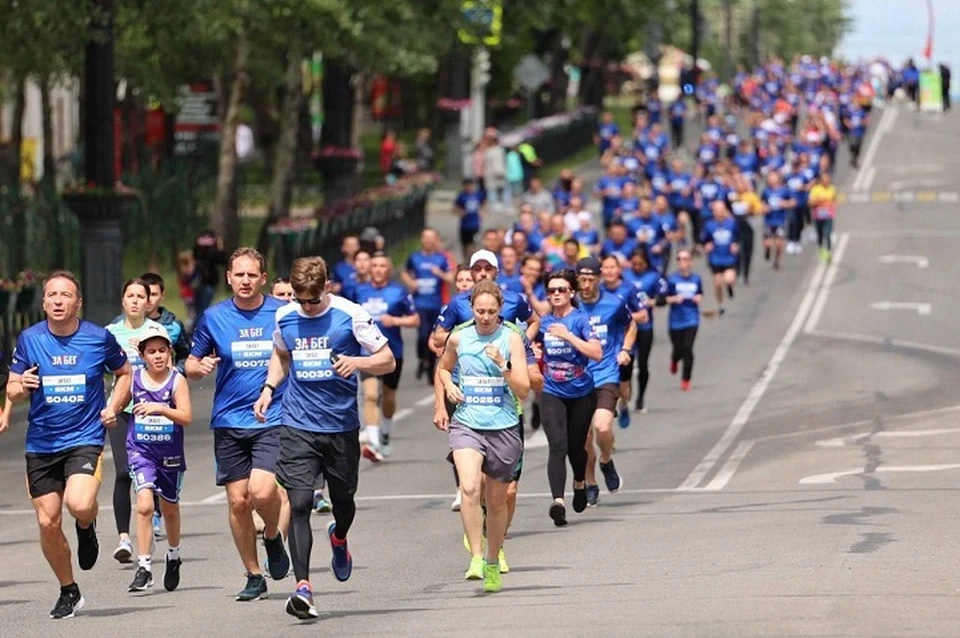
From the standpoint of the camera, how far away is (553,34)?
233 feet

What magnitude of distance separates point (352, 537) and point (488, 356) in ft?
11.3

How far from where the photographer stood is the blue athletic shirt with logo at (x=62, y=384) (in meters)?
12.3

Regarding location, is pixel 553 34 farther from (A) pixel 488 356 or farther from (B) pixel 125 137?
(A) pixel 488 356

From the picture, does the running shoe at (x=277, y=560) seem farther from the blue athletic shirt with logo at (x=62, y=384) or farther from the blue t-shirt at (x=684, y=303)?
the blue t-shirt at (x=684, y=303)

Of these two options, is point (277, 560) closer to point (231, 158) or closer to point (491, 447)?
point (491, 447)

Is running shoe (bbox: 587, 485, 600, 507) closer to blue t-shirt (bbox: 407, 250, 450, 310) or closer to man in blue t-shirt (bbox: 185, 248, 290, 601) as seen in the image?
man in blue t-shirt (bbox: 185, 248, 290, 601)

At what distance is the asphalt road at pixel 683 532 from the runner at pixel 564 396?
0.40 metres

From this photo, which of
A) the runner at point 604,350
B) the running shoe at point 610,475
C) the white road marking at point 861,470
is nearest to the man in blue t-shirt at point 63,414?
the runner at point 604,350

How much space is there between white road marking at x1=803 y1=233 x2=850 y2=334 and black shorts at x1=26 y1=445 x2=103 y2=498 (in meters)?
23.0

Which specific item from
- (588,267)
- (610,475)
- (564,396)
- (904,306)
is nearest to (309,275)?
(564,396)

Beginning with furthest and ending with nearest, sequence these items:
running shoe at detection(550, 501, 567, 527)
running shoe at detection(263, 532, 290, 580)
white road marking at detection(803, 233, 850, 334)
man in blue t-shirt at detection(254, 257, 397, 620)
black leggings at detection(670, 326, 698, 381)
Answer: white road marking at detection(803, 233, 850, 334) → black leggings at detection(670, 326, 698, 381) → running shoe at detection(550, 501, 567, 527) → running shoe at detection(263, 532, 290, 580) → man in blue t-shirt at detection(254, 257, 397, 620)

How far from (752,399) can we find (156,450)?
1352cm

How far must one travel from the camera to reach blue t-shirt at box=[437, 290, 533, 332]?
15.3 m

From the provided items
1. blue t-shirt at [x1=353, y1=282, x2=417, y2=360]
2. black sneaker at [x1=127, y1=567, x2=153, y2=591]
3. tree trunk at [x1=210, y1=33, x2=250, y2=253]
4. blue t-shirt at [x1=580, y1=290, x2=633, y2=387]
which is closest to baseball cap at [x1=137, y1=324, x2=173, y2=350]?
black sneaker at [x1=127, y1=567, x2=153, y2=591]
